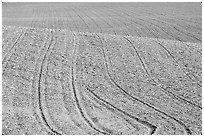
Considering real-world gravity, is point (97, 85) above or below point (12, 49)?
below

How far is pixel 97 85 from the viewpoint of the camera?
9.43 m

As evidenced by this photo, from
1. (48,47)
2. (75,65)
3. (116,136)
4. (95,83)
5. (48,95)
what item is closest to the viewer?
(116,136)

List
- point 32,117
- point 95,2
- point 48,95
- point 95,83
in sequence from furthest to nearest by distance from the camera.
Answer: point 95,2 → point 95,83 → point 48,95 → point 32,117

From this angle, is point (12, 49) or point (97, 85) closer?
point (97, 85)

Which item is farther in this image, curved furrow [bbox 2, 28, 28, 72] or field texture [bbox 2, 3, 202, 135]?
curved furrow [bbox 2, 28, 28, 72]

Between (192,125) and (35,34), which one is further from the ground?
→ (35,34)

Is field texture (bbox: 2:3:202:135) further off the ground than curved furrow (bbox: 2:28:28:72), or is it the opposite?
curved furrow (bbox: 2:28:28:72)

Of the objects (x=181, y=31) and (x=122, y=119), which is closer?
(x=122, y=119)

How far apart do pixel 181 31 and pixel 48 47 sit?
28.5ft

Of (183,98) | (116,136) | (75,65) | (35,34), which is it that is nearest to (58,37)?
(35,34)

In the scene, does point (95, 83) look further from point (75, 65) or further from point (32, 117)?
point (32, 117)

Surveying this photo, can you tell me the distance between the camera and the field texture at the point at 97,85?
7.59 m

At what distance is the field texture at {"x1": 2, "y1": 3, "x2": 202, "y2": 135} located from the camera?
7586 mm

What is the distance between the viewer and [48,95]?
876 cm
